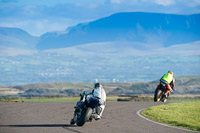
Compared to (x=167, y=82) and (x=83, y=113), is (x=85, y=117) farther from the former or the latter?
(x=167, y=82)

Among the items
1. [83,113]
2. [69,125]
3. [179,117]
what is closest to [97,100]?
[83,113]

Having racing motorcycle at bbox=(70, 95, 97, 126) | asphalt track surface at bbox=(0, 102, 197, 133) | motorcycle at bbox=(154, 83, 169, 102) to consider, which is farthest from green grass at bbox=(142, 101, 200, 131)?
motorcycle at bbox=(154, 83, 169, 102)

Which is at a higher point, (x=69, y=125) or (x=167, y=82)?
(x=167, y=82)

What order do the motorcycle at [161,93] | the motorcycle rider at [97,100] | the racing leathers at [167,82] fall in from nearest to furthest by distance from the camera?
the motorcycle rider at [97,100] < the racing leathers at [167,82] < the motorcycle at [161,93]

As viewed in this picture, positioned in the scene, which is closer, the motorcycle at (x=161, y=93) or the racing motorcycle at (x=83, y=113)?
the racing motorcycle at (x=83, y=113)

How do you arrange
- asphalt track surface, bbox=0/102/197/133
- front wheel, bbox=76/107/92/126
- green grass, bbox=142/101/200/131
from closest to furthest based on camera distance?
asphalt track surface, bbox=0/102/197/133, front wheel, bbox=76/107/92/126, green grass, bbox=142/101/200/131

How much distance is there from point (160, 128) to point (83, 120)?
9.60 feet

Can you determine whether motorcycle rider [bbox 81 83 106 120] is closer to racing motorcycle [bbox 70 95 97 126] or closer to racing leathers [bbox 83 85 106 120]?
racing leathers [bbox 83 85 106 120]

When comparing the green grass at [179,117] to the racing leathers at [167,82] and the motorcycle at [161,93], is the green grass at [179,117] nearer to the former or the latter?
the racing leathers at [167,82]

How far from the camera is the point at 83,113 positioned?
20375 mm

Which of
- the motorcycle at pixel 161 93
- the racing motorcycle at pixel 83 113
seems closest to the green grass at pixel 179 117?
the racing motorcycle at pixel 83 113

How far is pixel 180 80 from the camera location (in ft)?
546

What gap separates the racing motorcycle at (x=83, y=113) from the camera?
20219mm

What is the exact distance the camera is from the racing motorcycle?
20.2 m
